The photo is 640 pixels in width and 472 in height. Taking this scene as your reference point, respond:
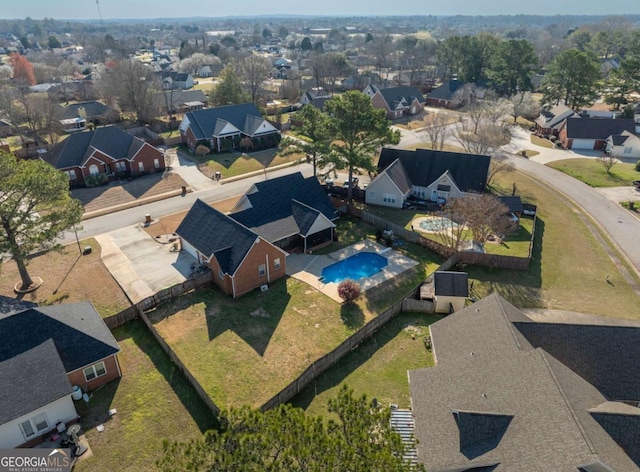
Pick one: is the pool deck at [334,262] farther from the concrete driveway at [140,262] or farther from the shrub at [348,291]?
the concrete driveway at [140,262]

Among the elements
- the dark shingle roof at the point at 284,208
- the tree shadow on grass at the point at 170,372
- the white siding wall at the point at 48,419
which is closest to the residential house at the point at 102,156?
the dark shingle roof at the point at 284,208

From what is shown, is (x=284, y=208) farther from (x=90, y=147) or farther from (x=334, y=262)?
(x=90, y=147)

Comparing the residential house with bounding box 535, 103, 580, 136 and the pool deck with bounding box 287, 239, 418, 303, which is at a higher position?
the residential house with bounding box 535, 103, 580, 136

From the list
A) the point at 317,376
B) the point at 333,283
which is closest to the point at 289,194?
the point at 333,283

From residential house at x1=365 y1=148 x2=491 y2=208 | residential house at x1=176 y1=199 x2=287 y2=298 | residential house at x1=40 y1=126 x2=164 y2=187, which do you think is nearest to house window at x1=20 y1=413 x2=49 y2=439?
residential house at x1=176 y1=199 x2=287 y2=298

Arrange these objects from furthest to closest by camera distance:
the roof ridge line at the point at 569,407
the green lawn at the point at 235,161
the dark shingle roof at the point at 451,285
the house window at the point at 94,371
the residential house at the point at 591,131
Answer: the residential house at the point at 591,131, the green lawn at the point at 235,161, the dark shingle roof at the point at 451,285, the house window at the point at 94,371, the roof ridge line at the point at 569,407

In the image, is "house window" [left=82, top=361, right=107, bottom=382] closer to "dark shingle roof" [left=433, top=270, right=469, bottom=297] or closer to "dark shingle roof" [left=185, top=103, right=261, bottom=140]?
→ "dark shingle roof" [left=433, top=270, right=469, bottom=297]

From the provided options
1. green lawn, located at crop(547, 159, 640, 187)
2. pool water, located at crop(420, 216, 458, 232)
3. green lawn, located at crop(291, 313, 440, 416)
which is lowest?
green lawn, located at crop(547, 159, 640, 187)
